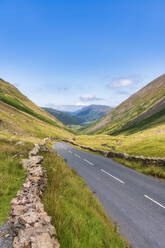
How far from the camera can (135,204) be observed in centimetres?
772

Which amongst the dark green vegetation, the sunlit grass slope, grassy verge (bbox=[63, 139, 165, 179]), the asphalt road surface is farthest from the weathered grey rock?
the dark green vegetation

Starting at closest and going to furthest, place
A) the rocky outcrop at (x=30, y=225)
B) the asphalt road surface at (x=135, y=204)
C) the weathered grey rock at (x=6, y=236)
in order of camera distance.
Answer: the rocky outcrop at (x=30, y=225)
the weathered grey rock at (x=6, y=236)
the asphalt road surface at (x=135, y=204)

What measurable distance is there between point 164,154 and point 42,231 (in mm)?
20176

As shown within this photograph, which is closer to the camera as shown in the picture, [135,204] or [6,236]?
[6,236]

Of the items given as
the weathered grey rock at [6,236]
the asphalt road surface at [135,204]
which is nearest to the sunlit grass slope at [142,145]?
the asphalt road surface at [135,204]

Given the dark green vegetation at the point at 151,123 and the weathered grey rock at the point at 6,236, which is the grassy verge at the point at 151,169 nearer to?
the weathered grey rock at the point at 6,236

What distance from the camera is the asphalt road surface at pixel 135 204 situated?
215 inches

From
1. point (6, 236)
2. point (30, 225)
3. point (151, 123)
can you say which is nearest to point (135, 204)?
point (30, 225)

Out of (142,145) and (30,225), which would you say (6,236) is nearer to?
(30,225)

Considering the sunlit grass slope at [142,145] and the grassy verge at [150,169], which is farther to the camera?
the sunlit grass slope at [142,145]

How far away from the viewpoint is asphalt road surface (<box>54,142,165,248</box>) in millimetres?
5449

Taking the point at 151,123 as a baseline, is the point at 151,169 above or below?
below

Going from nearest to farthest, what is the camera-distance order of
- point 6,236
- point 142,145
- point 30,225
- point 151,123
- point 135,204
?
1. point 30,225
2. point 6,236
3. point 135,204
4. point 142,145
5. point 151,123

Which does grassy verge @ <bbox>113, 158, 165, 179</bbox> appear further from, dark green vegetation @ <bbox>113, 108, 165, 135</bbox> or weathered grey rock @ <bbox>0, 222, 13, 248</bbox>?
dark green vegetation @ <bbox>113, 108, 165, 135</bbox>
